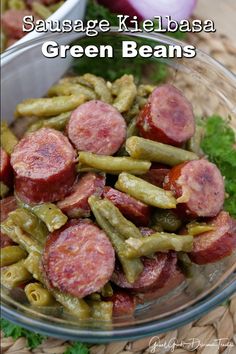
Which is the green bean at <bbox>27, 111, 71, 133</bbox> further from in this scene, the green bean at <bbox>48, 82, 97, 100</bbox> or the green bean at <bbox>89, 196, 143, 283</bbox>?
the green bean at <bbox>89, 196, 143, 283</bbox>

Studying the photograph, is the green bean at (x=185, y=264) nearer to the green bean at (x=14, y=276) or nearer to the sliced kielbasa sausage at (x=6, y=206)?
the green bean at (x=14, y=276)

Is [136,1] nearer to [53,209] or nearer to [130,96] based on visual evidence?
[130,96]

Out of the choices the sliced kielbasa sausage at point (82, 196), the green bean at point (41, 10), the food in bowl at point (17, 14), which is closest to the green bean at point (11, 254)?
the sliced kielbasa sausage at point (82, 196)

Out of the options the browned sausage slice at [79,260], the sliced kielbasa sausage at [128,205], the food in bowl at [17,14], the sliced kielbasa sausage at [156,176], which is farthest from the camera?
the food in bowl at [17,14]

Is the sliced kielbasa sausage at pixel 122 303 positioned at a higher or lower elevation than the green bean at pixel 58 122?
lower

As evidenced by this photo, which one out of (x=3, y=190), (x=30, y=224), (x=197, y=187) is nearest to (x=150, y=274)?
(x=197, y=187)
